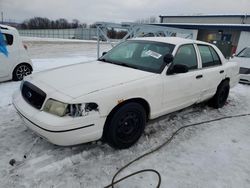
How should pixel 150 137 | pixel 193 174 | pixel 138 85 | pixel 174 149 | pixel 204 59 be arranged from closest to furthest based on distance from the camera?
pixel 193 174, pixel 138 85, pixel 174 149, pixel 150 137, pixel 204 59

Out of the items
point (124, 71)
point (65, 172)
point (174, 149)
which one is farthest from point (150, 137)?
point (65, 172)

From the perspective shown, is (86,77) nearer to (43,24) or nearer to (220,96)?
(220,96)

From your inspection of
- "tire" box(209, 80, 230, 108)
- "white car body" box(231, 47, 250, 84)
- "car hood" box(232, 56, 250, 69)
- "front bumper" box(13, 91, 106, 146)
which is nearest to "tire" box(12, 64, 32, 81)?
"front bumper" box(13, 91, 106, 146)

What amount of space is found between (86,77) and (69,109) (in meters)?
0.70

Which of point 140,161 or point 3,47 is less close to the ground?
point 3,47

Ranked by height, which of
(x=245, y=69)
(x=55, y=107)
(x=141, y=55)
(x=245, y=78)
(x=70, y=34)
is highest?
(x=141, y=55)

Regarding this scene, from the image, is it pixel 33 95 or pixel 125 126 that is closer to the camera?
pixel 33 95

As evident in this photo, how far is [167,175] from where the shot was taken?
111 inches

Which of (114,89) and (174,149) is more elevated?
(114,89)

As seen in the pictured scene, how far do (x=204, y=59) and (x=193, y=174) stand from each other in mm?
2463

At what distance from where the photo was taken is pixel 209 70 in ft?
14.8

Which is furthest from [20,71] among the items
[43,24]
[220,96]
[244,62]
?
[43,24]

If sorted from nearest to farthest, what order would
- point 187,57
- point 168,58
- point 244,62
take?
point 168,58
point 187,57
point 244,62

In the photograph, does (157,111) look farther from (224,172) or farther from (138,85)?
(224,172)
